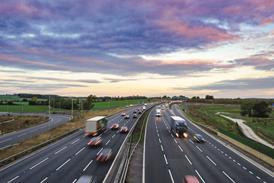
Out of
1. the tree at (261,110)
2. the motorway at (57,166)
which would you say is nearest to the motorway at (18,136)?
the motorway at (57,166)

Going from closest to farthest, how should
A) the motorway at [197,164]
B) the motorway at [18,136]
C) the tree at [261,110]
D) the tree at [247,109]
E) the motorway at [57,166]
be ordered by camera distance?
the motorway at [57,166] → the motorway at [197,164] → the motorway at [18,136] → the tree at [261,110] → the tree at [247,109]

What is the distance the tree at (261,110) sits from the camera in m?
165

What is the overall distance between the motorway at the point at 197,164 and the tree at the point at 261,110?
125174 millimetres

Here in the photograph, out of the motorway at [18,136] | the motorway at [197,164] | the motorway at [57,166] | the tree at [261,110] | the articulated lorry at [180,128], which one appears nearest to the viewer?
the motorway at [57,166]

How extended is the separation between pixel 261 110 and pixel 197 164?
144 metres

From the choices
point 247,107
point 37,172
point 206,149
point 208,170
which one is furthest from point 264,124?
point 37,172

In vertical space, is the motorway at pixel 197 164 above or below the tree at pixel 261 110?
below

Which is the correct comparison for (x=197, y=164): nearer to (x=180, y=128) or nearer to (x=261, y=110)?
(x=180, y=128)

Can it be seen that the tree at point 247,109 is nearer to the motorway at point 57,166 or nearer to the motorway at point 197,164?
the motorway at point 197,164

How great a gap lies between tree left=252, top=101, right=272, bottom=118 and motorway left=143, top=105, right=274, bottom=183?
125174mm

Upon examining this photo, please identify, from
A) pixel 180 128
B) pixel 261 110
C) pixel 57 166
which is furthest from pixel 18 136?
pixel 261 110

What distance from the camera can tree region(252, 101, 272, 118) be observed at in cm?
16500

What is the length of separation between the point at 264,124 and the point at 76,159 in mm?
109719

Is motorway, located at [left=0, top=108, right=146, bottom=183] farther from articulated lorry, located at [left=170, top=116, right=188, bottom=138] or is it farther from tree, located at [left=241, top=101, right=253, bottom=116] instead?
tree, located at [left=241, top=101, right=253, bottom=116]
